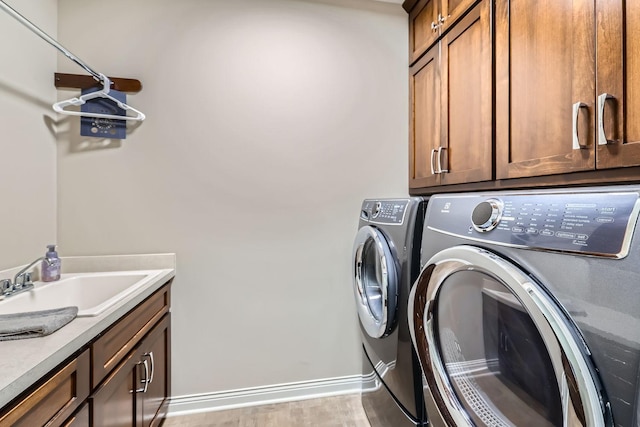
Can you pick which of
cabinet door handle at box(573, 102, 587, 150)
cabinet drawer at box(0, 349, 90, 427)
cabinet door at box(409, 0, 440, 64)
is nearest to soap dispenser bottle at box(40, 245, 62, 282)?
cabinet drawer at box(0, 349, 90, 427)

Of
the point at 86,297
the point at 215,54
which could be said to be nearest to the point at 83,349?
→ the point at 86,297

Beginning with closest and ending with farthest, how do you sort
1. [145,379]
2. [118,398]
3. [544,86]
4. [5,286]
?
[544,86], [118,398], [5,286], [145,379]

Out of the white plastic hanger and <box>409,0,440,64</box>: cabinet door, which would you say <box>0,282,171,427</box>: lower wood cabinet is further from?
<box>409,0,440,64</box>: cabinet door

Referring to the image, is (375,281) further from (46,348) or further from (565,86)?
(46,348)

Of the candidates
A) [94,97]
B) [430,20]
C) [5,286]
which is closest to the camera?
[5,286]

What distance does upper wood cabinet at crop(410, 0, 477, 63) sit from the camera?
1.46m

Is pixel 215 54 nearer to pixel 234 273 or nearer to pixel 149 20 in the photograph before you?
pixel 149 20

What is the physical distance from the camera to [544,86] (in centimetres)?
101

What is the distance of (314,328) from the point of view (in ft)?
6.34

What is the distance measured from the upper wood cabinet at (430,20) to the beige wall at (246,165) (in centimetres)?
10

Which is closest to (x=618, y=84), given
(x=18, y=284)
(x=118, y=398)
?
(x=118, y=398)

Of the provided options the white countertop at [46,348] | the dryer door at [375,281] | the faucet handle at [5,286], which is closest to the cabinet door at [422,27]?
the dryer door at [375,281]

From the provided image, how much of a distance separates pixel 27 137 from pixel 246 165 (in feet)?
3.46

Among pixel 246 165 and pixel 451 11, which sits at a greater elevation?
pixel 451 11
